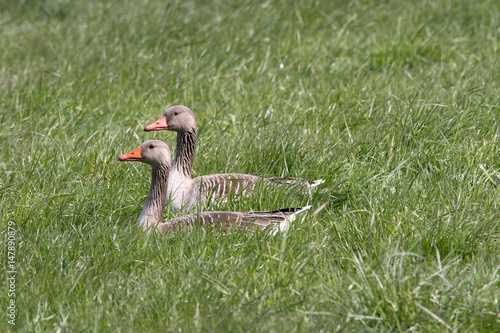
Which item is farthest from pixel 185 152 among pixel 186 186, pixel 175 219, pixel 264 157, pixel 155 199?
pixel 175 219

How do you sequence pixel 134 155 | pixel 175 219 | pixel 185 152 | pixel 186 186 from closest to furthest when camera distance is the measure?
pixel 175 219 → pixel 134 155 → pixel 186 186 → pixel 185 152

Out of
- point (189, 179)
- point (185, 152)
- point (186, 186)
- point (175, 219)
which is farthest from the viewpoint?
point (185, 152)

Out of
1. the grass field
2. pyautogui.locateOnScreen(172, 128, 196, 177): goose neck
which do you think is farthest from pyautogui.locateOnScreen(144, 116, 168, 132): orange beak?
the grass field

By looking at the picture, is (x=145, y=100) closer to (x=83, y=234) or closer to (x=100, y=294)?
(x=83, y=234)

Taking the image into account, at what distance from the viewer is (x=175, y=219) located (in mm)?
4445

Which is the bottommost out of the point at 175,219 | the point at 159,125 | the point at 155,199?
the point at 175,219

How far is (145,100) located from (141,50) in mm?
1160

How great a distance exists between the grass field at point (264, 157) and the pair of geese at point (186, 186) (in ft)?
0.60

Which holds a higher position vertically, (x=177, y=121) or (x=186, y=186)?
(x=177, y=121)

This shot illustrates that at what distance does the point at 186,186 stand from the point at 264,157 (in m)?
0.73

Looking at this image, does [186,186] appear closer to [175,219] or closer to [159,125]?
[159,125]

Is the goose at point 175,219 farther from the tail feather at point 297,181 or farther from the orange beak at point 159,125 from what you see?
the orange beak at point 159,125

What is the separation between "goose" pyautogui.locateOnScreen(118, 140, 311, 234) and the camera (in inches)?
164

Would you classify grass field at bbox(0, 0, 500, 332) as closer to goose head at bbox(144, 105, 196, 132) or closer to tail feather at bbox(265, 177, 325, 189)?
tail feather at bbox(265, 177, 325, 189)
